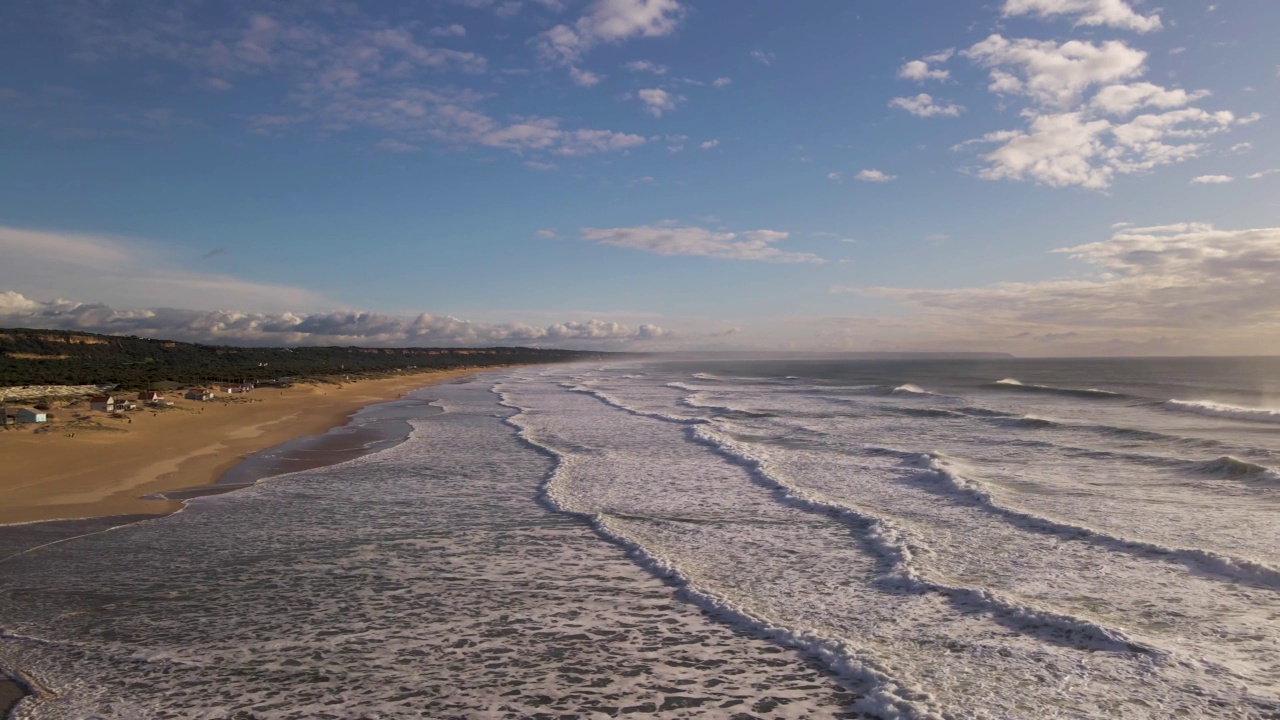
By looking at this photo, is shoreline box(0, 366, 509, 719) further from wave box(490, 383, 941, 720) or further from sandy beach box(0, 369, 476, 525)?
wave box(490, 383, 941, 720)

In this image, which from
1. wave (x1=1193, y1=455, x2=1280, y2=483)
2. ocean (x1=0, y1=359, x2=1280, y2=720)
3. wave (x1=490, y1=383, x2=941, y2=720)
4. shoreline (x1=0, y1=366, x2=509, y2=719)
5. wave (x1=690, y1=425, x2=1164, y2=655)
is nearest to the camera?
wave (x1=490, y1=383, x2=941, y2=720)

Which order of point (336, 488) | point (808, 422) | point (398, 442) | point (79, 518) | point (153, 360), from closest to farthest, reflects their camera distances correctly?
point (79, 518)
point (336, 488)
point (398, 442)
point (808, 422)
point (153, 360)

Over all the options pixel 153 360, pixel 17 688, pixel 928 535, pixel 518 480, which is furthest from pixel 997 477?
pixel 153 360

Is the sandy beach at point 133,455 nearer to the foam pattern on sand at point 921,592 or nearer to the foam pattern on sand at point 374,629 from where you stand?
the foam pattern on sand at point 374,629

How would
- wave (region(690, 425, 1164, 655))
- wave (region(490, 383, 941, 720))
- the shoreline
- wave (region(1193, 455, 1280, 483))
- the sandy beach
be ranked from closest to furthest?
wave (region(490, 383, 941, 720)) → wave (region(690, 425, 1164, 655)) → the shoreline → the sandy beach → wave (region(1193, 455, 1280, 483))

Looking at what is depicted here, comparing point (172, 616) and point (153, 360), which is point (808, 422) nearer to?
point (172, 616)

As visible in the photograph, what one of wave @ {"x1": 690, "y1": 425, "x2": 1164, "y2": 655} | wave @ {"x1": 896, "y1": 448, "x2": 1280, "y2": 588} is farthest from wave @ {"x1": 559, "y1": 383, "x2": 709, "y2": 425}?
wave @ {"x1": 690, "y1": 425, "x2": 1164, "y2": 655}

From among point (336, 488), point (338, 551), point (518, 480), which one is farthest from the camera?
point (518, 480)

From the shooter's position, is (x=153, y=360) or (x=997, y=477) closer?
→ (x=997, y=477)
